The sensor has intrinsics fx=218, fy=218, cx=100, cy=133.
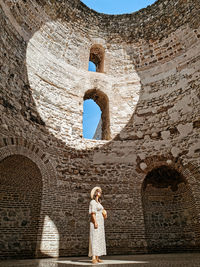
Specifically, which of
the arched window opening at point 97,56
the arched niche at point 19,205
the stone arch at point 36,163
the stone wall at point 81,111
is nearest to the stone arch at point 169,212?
the stone wall at point 81,111

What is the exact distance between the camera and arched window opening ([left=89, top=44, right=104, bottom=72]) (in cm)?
→ 1003

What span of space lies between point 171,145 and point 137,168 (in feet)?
4.40

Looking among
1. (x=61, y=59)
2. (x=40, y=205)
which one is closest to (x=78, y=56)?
(x=61, y=59)

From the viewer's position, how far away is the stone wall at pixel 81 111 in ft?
19.8

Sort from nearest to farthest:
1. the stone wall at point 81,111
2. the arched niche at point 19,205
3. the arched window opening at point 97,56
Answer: the arched niche at point 19,205 < the stone wall at point 81,111 < the arched window opening at point 97,56

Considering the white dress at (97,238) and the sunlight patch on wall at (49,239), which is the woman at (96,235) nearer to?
the white dress at (97,238)

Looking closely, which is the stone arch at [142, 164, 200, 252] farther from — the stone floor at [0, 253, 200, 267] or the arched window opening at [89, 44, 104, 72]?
the arched window opening at [89, 44, 104, 72]

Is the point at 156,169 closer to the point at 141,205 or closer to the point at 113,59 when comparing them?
the point at 141,205

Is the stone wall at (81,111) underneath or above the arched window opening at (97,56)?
underneath

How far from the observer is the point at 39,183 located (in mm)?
6203

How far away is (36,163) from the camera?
6.11 metres

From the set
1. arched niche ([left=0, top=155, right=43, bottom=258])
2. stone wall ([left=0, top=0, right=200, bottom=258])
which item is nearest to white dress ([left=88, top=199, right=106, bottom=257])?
stone wall ([left=0, top=0, right=200, bottom=258])

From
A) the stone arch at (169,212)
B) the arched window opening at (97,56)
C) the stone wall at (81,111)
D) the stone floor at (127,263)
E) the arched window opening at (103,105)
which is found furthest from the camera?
the arched window opening at (97,56)

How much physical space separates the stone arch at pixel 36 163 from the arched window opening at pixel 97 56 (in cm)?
524
